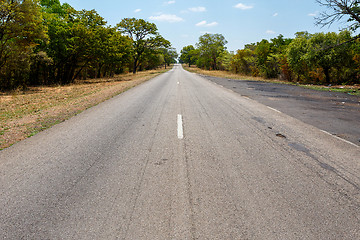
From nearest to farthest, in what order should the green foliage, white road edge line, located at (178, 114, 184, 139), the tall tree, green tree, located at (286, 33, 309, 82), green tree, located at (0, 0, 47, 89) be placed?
white road edge line, located at (178, 114, 184, 139), green tree, located at (0, 0, 47, 89), the green foliage, green tree, located at (286, 33, 309, 82), the tall tree

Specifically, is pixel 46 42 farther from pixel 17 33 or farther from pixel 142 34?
pixel 142 34

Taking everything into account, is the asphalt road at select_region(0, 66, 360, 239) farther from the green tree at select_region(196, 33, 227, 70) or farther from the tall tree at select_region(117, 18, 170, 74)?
the green tree at select_region(196, 33, 227, 70)

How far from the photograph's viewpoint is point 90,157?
4105 mm

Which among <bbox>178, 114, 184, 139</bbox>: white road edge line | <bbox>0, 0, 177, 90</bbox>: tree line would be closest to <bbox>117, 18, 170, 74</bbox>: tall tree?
<bbox>0, 0, 177, 90</bbox>: tree line

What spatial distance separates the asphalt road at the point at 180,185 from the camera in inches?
90.4

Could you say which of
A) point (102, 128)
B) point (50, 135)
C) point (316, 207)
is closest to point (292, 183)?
point (316, 207)

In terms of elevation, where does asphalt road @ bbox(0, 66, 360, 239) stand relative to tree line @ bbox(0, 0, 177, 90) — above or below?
below

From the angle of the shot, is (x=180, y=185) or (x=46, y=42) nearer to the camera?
(x=180, y=185)

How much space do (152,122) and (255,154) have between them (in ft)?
11.5

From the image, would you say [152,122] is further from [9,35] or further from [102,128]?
[9,35]

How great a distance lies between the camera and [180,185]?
313cm

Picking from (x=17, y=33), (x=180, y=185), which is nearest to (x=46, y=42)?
(x=17, y=33)

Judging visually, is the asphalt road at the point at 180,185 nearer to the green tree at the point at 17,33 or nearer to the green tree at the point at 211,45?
the green tree at the point at 17,33

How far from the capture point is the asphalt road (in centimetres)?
230
